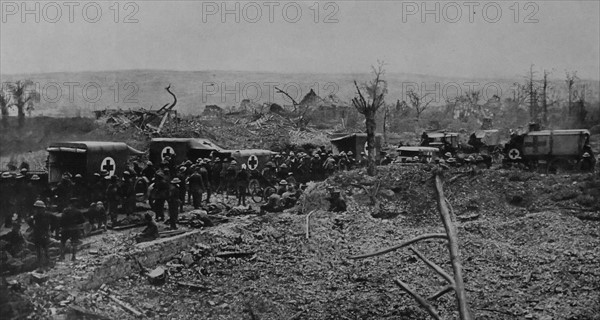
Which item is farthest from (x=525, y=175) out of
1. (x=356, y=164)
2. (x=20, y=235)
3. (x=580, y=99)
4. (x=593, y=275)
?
(x=20, y=235)

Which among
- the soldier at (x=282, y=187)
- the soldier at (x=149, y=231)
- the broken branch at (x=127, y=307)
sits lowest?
the broken branch at (x=127, y=307)

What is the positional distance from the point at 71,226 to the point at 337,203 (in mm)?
4527

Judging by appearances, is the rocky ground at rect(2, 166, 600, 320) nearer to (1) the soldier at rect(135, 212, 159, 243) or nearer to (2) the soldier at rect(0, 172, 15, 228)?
(1) the soldier at rect(135, 212, 159, 243)

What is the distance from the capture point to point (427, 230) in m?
9.23

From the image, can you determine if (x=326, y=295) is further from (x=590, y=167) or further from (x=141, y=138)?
(x=590, y=167)

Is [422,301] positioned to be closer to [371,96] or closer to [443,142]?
[371,96]

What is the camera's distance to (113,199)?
812 cm

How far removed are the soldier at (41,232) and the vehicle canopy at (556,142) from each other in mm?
10053

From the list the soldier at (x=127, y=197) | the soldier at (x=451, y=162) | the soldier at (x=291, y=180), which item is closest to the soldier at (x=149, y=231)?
the soldier at (x=127, y=197)

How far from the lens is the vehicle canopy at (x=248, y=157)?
1116 cm

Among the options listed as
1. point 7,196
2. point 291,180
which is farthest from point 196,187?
point 7,196

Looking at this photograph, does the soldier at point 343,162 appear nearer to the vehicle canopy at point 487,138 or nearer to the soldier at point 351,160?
the soldier at point 351,160

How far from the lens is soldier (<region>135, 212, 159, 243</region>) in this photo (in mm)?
7719

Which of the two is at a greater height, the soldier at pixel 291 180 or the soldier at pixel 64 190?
the soldier at pixel 64 190
